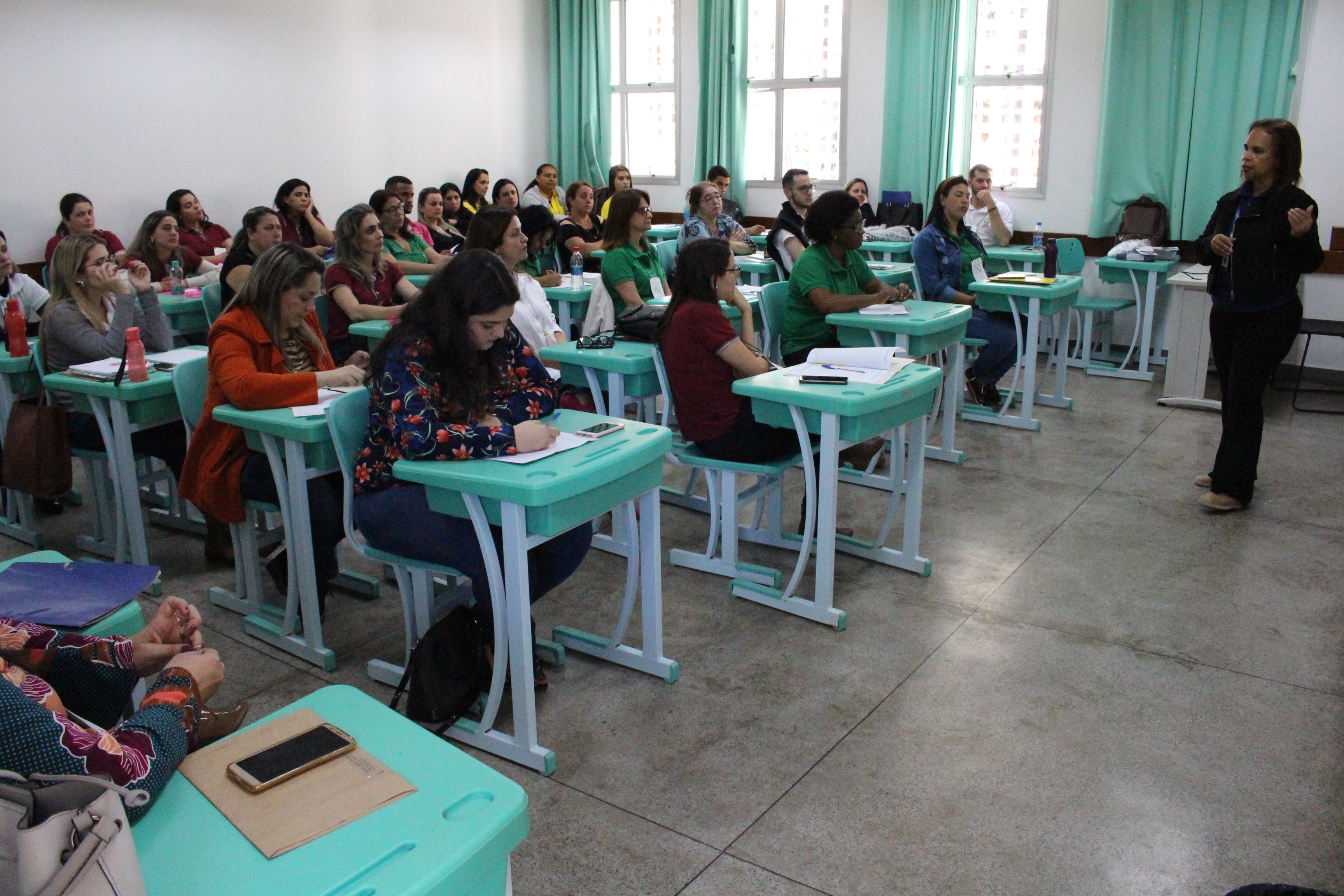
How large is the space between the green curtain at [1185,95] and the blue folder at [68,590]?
7074mm

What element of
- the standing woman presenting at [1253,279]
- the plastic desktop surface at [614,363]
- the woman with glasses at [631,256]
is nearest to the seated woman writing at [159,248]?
the woman with glasses at [631,256]

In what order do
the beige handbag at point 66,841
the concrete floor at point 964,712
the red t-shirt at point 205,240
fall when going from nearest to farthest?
the beige handbag at point 66,841 → the concrete floor at point 964,712 → the red t-shirt at point 205,240

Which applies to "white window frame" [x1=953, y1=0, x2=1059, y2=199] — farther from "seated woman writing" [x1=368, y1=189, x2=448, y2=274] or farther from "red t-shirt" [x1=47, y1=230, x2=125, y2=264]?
"red t-shirt" [x1=47, y1=230, x2=125, y2=264]

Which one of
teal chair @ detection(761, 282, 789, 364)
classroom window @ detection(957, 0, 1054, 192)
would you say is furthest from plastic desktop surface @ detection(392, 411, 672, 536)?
classroom window @ detection(957, 0, 1054, 192)

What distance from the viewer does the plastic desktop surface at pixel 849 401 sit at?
9.66 feet

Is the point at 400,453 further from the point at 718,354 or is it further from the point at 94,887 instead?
the point at 94,887

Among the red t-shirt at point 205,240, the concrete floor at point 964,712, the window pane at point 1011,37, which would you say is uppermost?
the window pane at point 1011,37

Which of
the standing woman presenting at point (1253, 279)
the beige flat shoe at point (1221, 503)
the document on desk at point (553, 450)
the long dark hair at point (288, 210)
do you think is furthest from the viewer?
the long dark hair at point (288, 210)

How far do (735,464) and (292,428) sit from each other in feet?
4.37

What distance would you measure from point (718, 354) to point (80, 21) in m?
5.66

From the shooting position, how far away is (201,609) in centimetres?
334

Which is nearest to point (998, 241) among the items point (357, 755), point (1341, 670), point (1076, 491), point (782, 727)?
point (1076, 491)

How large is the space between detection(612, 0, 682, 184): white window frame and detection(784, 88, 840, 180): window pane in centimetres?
107

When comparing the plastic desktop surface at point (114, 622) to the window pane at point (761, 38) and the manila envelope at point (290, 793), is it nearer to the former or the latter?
the manila envelope at point (290, 793)
